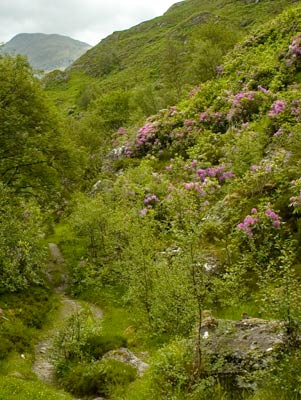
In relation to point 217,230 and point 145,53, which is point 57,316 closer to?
point 217,230

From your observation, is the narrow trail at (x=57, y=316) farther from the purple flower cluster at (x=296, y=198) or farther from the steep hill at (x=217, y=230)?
the purple flower cluster at (x=296, y=198)

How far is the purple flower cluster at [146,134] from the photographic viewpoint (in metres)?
39.6

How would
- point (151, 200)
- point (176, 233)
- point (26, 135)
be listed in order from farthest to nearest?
point (151, 200) < point (26, 135) < point (176, 233)

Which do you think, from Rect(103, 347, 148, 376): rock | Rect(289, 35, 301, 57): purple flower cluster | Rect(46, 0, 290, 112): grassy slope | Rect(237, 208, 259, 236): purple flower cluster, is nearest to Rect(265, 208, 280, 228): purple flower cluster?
Rect(237, 208, 259, 236): purple flower cluster

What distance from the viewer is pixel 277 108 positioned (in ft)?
90.3

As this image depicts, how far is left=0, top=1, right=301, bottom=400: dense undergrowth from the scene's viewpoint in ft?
32.8

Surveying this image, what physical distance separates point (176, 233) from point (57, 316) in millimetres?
13463

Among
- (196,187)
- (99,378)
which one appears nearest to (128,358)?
(99,378)

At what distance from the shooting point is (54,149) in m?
28.5

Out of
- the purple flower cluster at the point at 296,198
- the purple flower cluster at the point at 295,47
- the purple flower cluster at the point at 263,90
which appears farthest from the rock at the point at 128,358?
the purple flower cluster at the point at 295,47

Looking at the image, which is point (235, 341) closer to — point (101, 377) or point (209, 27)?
point (101, 377)

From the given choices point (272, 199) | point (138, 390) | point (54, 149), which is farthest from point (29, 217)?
point (138, 390)

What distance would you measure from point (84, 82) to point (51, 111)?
148 metres

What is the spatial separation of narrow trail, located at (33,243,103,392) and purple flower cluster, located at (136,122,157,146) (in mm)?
12818
